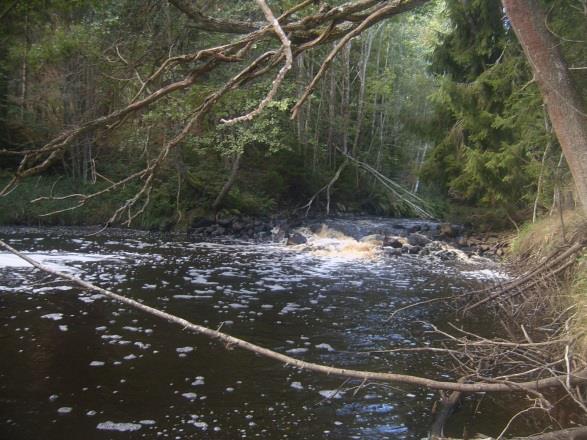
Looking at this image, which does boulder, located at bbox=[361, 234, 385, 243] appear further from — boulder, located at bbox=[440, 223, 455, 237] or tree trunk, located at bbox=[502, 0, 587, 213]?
tree trunk, located at bbox=[502, 0, 587, 213]

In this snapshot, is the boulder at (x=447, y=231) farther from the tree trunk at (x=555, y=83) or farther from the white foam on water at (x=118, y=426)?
the white foam on water at (x=118, y=426)

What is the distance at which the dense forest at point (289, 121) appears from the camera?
33.9 feet

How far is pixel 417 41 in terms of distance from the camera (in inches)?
1238

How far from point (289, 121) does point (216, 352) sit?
10.4 m

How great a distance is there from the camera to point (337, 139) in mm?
26516

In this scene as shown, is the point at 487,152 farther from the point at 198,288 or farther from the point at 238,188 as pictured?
the point at 238,188

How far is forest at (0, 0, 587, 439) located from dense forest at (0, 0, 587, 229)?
3.4 inches

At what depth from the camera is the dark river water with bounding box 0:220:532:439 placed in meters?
4.92

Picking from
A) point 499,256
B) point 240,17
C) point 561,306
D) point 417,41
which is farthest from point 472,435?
point 417,41

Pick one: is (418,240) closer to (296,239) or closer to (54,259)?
(296,239)

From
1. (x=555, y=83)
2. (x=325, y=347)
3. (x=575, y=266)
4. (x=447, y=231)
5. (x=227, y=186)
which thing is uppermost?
(x=555, y=83)

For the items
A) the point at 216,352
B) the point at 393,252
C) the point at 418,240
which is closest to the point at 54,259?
the point at 216,352

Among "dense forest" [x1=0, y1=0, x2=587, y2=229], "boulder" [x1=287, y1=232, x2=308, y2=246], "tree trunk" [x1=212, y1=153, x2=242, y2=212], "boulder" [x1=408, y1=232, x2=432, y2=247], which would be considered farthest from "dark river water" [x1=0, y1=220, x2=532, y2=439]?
"tree trunk" [x1=212, y1=153, x2=242, y2=212]

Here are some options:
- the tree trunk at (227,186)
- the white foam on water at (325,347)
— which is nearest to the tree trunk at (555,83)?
the white foam on water at (325,347)
